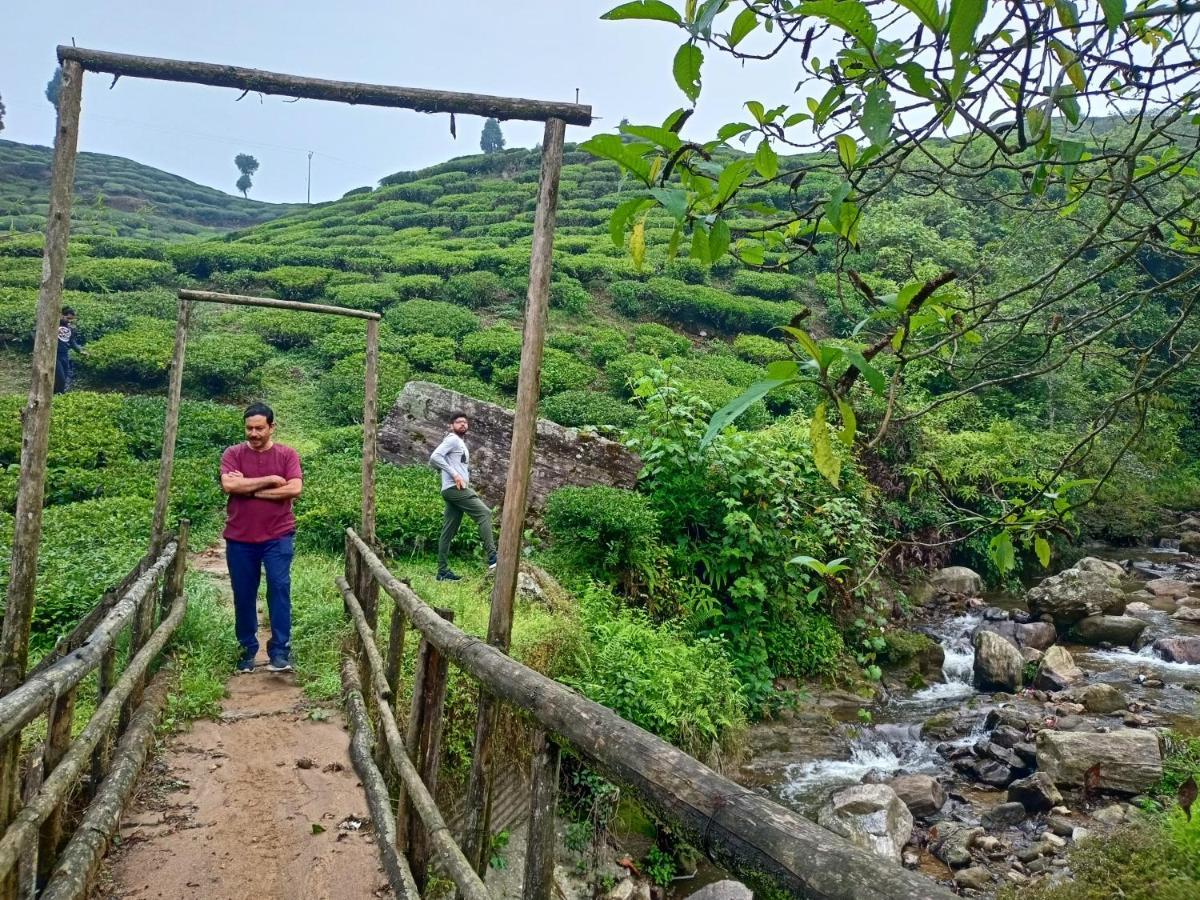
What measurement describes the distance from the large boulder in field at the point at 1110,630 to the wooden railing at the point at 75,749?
10.2 meters

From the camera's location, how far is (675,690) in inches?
229

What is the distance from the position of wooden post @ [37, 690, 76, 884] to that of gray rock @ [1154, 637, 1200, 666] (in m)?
10.7

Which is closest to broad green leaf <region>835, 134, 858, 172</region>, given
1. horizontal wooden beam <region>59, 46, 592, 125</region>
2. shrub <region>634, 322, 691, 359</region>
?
horizontal wooden beam <region>59, 46, 592, 125</region>

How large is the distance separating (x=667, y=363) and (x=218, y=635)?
5185mm

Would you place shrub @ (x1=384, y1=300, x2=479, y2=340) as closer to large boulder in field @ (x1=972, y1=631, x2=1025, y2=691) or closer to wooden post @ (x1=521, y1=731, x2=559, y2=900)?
large boulder in field @ (x1=972, y1=631, x2=1025, y2=691)

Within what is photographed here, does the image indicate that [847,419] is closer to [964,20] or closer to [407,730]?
[964,20]

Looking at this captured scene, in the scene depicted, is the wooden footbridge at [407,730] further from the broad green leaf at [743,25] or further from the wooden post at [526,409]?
the broad green leaf at [743,25]

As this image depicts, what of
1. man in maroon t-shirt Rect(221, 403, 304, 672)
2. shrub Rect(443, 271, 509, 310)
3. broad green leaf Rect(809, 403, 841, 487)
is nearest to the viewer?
broad green leaf Rect(809, 403, 841, 487)

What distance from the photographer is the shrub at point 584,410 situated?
41.2ft

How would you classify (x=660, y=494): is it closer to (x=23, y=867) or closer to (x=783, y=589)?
(x=783, y=589)

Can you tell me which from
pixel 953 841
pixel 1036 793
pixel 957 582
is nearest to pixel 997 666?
pixel 1036 793

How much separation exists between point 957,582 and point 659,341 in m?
9.48

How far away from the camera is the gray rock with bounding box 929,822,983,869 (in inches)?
213

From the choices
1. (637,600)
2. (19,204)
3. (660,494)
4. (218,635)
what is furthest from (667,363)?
(19,204)
